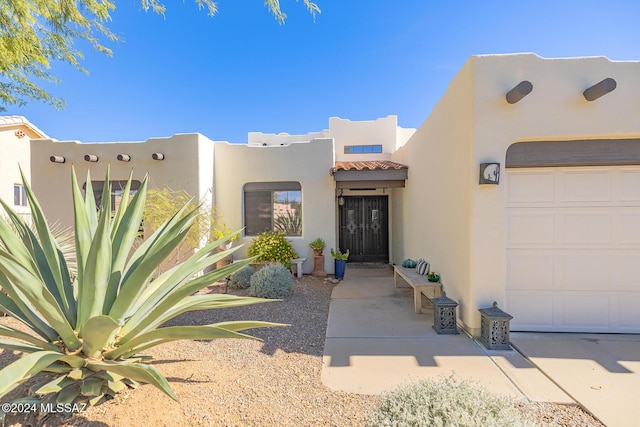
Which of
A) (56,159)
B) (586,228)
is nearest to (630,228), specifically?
(586,228)

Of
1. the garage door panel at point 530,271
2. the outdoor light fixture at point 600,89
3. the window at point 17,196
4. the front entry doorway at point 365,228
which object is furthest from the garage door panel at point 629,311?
the window at point 17,196

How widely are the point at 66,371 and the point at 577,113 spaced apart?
7155mm

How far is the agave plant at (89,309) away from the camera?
1.97 m

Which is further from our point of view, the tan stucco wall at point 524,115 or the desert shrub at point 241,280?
the desert shrub at point 241,280

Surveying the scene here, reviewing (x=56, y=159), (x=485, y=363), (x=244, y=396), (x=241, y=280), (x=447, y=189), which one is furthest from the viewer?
(x=56, y=159)

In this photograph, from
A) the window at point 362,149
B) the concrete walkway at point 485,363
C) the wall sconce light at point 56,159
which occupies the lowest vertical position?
the concrete walkway at point 485,363

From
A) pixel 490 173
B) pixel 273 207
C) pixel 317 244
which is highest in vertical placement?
pixel 490 173

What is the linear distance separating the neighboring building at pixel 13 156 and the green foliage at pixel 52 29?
11756mm

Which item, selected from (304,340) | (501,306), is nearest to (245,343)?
(304,340)

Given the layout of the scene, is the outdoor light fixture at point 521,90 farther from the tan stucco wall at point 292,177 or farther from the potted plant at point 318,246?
the potted plant at point 318,246

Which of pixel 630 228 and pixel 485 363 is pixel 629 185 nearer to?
pixel 630 228

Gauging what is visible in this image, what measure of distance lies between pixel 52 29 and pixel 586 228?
1035cm

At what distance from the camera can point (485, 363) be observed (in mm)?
3541

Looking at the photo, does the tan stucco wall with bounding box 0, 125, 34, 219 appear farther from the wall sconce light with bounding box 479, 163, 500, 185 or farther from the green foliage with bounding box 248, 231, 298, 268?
the wall sconce light with bounding box 479, 163, 500, 185
